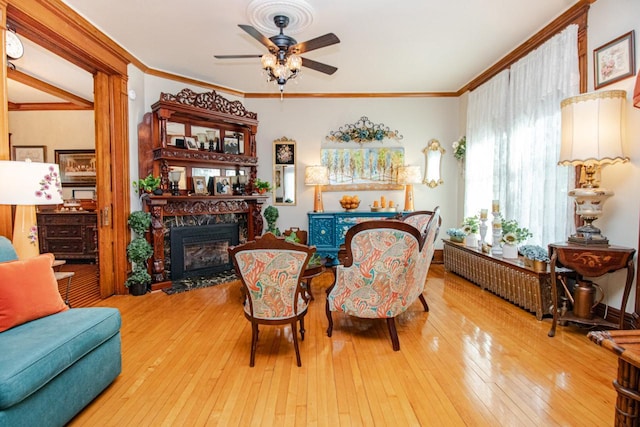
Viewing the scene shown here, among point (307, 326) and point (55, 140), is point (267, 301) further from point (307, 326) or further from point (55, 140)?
point (55, 140)

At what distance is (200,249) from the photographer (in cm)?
488

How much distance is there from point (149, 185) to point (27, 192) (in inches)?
73.4

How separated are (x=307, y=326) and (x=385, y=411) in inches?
52.7

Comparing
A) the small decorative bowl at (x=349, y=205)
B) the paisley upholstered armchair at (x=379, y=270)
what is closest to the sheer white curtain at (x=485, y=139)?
the small decorative bowl at (x=349, y=205)

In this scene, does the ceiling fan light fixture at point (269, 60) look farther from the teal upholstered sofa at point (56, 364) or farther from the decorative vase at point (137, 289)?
the decorative vase at point (137, 289)

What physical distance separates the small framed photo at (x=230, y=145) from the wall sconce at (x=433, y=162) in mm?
3323

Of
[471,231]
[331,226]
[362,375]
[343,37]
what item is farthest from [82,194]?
[471,231]

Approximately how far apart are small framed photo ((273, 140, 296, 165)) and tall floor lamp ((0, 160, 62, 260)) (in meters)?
3.58

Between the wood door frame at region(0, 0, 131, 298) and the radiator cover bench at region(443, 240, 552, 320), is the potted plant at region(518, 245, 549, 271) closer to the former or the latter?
the radiator cover bench at region(443, 240, 552, 320)

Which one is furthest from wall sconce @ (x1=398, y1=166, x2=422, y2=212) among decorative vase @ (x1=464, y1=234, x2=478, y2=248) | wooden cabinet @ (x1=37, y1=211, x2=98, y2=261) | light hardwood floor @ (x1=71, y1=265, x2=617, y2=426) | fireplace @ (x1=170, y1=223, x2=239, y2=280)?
wooden cabinet @ (x1=37, y1=211, x2=98, y2=261)

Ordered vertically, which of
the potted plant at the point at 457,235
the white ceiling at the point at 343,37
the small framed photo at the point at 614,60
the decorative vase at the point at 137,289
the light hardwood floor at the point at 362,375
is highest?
the white ceiling at the point at 343,37

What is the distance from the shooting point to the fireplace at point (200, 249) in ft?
15.1

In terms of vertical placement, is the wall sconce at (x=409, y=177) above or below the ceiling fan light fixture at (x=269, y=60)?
below

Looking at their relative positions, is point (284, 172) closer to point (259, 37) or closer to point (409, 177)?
point (409, 177)
